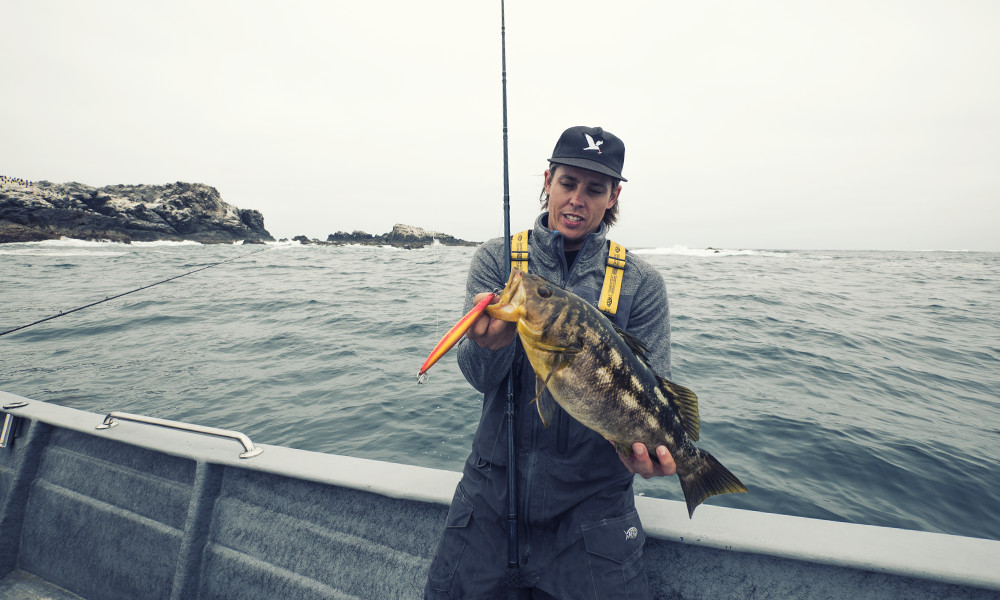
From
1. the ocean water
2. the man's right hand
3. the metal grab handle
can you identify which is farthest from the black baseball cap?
the ocean water

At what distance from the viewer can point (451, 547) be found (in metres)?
Result: 2.03

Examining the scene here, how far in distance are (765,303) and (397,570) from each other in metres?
16.2

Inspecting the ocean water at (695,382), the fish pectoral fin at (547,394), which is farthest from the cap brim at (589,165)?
the ocean water at (695,382)

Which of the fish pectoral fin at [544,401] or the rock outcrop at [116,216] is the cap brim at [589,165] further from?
the rock outcrop at [116,216]

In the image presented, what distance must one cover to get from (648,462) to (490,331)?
0.98 m

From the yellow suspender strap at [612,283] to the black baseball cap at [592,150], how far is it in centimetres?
49

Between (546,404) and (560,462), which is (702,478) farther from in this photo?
(546,404)

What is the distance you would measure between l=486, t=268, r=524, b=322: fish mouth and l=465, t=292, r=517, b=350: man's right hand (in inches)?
1.3

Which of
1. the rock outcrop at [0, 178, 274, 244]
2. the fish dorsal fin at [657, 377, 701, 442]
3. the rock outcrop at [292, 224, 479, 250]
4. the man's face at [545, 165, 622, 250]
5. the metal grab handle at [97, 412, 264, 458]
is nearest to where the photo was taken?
the fish dorsal fin at [657, 377, 701, 442]

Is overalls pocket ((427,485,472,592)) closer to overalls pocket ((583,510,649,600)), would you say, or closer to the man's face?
overalls pocket ((583,510,649,600))

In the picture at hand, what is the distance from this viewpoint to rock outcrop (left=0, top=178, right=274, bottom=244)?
4631 centimetres

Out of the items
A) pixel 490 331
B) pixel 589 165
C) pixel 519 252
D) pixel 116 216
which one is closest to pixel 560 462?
pixel 490 331

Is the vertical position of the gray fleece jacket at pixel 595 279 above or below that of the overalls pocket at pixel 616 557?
above

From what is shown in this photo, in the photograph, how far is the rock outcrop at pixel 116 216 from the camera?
4631 centimetres
